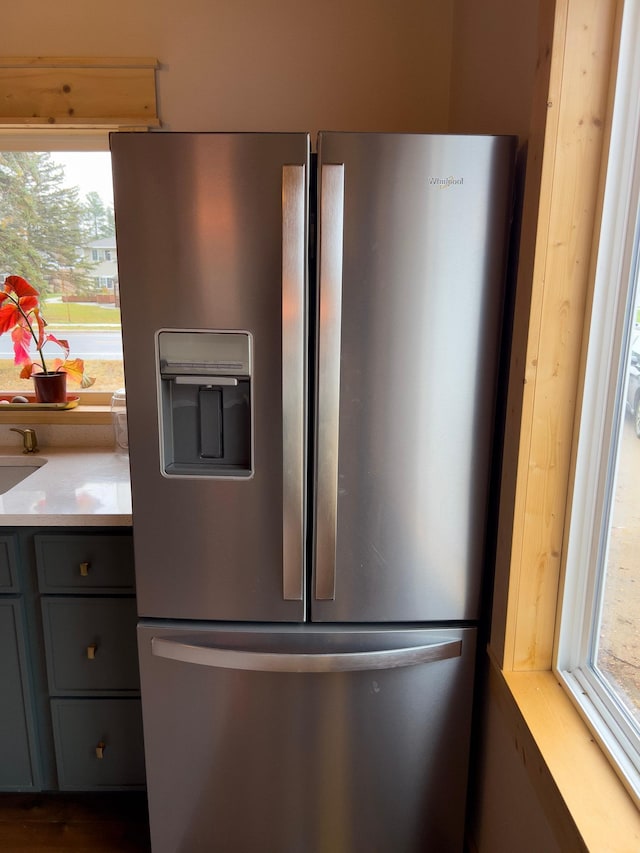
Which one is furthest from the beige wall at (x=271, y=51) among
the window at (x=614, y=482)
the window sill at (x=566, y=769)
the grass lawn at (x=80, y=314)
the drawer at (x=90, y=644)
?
the window sill at (x=566, y=769)

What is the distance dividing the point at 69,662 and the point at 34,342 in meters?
1.17

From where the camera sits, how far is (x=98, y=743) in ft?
5.90

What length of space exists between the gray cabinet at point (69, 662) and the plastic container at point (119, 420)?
0.57 metres

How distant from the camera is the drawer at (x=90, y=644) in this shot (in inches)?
68.1

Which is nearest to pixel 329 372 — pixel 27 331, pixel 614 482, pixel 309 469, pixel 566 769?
pixel 309 469

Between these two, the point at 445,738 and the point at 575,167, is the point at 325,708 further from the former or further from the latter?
the point at 575,167

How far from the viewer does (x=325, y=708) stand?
1519mm

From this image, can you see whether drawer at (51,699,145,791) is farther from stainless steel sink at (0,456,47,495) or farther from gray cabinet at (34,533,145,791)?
stainless steel sink at (0,456,47,495)

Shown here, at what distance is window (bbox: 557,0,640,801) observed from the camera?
1174mm

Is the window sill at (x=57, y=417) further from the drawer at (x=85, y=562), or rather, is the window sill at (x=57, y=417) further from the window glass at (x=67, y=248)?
the drawer at (x=85, y=562)

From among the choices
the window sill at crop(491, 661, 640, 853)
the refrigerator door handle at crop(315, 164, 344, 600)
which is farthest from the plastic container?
the window sill at crop(491, 661, 640, 853)

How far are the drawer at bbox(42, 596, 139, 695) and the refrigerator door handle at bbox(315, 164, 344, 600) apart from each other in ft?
2.17

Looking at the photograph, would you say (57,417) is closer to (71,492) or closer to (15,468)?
(15,468)

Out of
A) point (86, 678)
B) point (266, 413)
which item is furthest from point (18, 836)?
point (266, 413)
